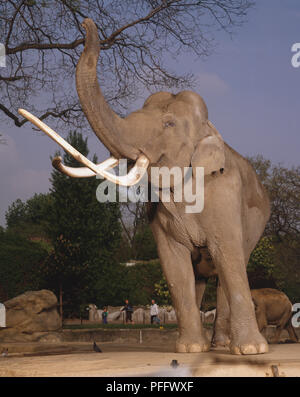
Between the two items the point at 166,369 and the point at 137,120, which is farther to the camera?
the point at 137,120

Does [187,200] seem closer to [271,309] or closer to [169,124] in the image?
[169,124]

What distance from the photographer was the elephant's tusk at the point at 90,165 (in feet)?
15.5

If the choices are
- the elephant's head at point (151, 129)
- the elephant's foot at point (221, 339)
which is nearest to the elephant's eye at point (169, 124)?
the elephant's head at point (151, 129)

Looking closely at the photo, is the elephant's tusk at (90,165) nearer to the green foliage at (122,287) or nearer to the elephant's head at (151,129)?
the elephant's head at (151,129)

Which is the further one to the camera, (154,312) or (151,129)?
(154,312)

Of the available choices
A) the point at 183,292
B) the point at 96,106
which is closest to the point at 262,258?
the point at 183,292

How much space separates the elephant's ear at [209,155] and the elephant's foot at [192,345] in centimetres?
164

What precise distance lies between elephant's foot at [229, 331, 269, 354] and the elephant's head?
1.60m

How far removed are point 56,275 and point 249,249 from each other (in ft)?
66.1

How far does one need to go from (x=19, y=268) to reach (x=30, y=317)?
31.9ft

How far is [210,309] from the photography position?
2489cm

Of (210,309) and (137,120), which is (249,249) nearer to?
(137,120)

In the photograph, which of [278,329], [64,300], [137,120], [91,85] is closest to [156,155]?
[137,120]

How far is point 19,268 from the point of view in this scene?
25.8 metres
